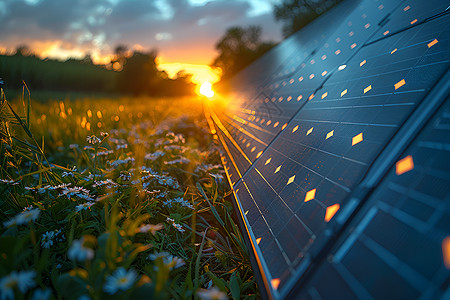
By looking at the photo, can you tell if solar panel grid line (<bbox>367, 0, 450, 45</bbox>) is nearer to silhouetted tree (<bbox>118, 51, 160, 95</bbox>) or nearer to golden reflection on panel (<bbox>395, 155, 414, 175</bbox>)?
golden reflection on panel (<bbox>395, 155, 414, 175</bbox>)

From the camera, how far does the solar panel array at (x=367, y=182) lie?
587 millimetres

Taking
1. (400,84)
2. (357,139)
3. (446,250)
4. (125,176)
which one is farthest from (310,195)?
(125,176)

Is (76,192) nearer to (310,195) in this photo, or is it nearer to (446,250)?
(310,195)

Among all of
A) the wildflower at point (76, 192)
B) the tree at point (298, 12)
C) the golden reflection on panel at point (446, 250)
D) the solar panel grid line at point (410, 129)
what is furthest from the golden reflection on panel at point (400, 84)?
the tree at point (298, 12)

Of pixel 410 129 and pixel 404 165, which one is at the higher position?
pixel 410 129

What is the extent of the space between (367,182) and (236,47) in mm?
20063

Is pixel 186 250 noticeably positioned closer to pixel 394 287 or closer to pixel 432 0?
pixel 394 287

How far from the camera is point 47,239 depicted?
125 centimetres

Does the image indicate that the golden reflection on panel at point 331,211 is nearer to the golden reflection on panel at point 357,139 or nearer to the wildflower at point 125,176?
the golden reflection on panel at point 357,139

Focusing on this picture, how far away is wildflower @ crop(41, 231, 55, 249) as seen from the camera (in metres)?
1.19

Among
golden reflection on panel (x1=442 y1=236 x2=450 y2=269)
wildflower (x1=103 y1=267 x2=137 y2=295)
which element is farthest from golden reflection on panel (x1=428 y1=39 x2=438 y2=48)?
wildflower (x1=103 y1=267 x2=137 y2=295)

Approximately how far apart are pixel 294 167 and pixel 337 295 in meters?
0.63

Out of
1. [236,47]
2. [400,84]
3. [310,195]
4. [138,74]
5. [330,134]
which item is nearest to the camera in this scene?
[310,195]

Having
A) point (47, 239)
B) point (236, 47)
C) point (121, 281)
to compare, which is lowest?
point (47, 239)
